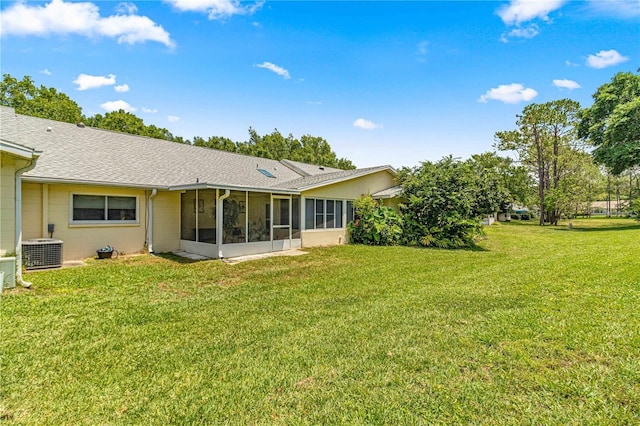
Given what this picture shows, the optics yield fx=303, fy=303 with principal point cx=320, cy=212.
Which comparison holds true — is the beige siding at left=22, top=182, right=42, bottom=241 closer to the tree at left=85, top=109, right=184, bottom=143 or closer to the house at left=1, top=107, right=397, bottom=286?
the house at left=1, top=107, right=397, bottom=286

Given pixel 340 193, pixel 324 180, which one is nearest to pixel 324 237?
pixel 340 193

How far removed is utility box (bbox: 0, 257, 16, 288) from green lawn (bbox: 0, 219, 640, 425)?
1.03 feet

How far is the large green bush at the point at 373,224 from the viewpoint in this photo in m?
14.0

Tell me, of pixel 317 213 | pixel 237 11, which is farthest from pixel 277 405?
pixel 237 11

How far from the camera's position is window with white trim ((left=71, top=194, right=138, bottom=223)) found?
917 cm

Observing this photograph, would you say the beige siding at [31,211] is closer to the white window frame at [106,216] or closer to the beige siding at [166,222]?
the white window frame at [106,216]

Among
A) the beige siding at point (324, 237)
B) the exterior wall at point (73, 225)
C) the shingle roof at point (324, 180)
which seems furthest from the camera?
the beige siding at point (324, 237)

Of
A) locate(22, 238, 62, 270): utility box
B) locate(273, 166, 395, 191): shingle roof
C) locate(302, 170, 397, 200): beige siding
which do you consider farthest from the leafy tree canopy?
locate(22, 238, 62, 270): utility box

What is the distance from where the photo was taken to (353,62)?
48.4ft

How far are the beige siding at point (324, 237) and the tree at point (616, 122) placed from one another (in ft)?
72.8

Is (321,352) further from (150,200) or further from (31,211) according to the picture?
(31,211)

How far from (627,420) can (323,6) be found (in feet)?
40.4

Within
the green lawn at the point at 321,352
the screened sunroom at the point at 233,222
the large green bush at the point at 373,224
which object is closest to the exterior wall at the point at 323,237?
the large green bush at the point at 373,224

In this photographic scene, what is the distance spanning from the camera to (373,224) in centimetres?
1419
